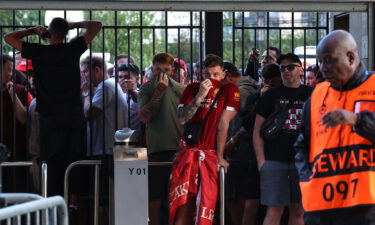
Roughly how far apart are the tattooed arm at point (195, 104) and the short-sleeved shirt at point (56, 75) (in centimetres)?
121

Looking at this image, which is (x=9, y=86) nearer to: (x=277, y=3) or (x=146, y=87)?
(x=146, y=87)

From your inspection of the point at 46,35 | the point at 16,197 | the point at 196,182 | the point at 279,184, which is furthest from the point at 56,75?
the point at 16,197

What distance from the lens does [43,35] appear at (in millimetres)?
9727

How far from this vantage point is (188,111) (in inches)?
363

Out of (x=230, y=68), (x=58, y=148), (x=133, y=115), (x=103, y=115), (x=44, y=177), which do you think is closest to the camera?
(x=44, y=177)

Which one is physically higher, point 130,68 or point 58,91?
point 130,68

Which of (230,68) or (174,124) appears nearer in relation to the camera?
(174,124)

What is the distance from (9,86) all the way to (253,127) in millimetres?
2842

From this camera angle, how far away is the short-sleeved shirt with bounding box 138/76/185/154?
32.7 feet

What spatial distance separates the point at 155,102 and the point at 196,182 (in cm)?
111

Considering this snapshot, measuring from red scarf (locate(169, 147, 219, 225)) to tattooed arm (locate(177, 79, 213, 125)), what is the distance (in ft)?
1.09

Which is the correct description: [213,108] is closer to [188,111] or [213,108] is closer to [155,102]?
[188,111]

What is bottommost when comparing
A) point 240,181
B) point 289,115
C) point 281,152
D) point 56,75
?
point 240,181

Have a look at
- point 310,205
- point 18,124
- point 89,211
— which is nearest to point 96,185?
point 89,211
